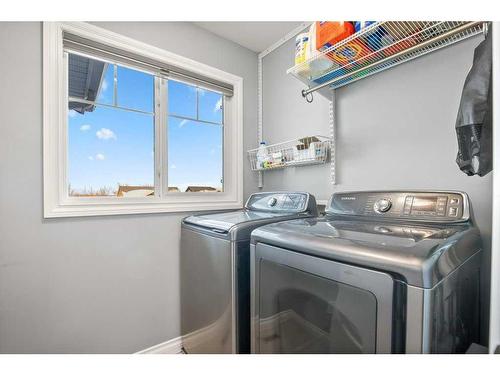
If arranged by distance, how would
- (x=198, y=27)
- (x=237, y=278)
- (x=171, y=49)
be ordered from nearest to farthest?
(x=237, y=278), (x=171, y=49), (x=198, y=27)

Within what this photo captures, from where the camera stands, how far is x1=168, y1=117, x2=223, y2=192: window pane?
1984 millimetres

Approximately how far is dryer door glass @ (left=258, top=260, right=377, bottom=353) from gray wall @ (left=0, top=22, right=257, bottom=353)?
3.30 feet

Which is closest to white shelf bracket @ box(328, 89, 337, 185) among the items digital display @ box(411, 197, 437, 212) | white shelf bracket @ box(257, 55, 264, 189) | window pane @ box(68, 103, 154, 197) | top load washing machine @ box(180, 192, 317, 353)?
top load washing machine @ box(180, 192, 317, 353)

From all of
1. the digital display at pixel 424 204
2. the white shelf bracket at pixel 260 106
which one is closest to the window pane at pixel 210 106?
the white shelf bracket at pixel 260 106

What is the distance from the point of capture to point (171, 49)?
6.07 feet

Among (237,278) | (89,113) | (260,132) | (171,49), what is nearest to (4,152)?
(89,113)

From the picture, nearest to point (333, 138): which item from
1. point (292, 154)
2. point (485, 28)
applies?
point (292, 154)

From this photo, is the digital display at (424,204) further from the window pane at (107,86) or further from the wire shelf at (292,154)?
the window pane at (107,86)

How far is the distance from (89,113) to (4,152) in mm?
540

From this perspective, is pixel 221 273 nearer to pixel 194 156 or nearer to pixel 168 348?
pixel 168 348

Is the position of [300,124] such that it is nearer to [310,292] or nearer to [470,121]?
[470,121]

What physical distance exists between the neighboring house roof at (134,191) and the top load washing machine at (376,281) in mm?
1096

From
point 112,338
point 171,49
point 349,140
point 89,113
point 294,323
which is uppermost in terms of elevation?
point 171,49

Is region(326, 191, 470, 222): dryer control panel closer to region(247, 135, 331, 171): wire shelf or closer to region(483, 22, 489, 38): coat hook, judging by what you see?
region(247, 135, 331, 171): wire shelf
